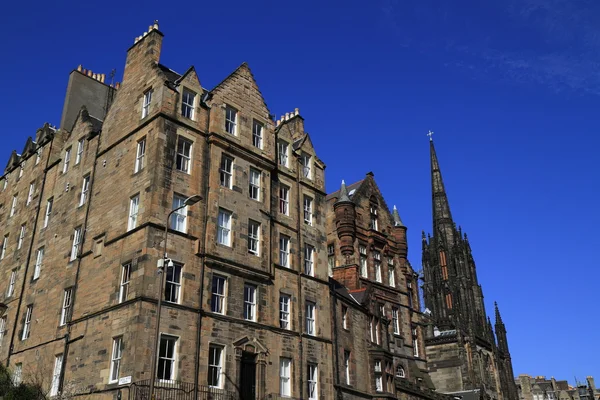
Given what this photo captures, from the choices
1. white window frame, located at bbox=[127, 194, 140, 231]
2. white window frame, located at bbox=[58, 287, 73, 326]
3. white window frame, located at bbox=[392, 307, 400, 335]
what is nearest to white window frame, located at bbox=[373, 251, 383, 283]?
white window frame, located at bbox=[392, 307, 400, 335]

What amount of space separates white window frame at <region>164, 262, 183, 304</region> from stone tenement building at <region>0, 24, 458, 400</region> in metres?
0.06

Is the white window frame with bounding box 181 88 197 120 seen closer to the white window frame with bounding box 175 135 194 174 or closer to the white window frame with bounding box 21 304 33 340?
the white window frame with bounding box 175 135 194 174

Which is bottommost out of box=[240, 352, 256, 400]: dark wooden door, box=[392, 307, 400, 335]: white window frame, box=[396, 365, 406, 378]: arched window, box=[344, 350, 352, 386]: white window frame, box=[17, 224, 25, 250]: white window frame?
box=[240, 352, 256, 400]: dark wooden door

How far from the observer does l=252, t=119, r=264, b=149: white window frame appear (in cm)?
3459

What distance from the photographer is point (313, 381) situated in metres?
32.2

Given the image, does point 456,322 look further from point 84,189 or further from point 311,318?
point 84,189

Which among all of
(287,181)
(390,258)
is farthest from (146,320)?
(390,258)

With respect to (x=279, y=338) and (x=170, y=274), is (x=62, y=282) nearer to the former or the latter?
(x=170, y=274)

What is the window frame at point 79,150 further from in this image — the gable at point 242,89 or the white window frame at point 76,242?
the gable at point 242,89

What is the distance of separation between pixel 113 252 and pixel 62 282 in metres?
5.26

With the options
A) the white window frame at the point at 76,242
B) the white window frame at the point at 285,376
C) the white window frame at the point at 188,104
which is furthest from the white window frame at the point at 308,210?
the white window frame at the point at 76,242

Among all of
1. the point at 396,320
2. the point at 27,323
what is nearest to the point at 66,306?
the point at 27,323

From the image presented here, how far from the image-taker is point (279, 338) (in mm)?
30641

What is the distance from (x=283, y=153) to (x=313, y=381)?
14025 mm
